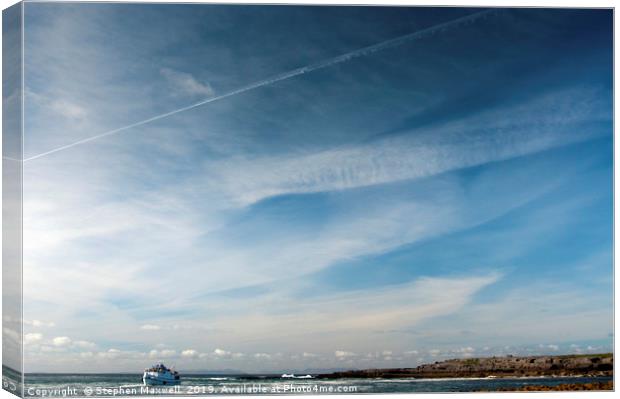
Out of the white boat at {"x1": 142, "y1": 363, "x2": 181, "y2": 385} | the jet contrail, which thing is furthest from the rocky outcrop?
the jet contrail

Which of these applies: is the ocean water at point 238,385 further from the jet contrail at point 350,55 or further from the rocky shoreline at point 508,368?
the jet contrail at point 350,55

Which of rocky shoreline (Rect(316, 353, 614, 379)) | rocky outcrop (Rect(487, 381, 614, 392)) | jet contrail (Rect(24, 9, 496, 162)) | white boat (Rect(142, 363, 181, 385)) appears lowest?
rocky outcrop (Rect(487, 381, 614, 392))

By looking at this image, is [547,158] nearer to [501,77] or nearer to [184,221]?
[501,77]

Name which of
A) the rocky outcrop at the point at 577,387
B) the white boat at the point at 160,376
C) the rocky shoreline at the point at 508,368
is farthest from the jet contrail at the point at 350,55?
the rocky outcrop at the point at 577,387

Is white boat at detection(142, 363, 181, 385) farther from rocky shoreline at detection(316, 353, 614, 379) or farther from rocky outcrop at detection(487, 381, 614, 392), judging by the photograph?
rocky outcrop at detection(487, 381, 614, 392)

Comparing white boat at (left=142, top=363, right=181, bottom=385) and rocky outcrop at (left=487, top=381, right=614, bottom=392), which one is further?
rocky outcrop at (left=487, top=381, right=614, bottom=392)
